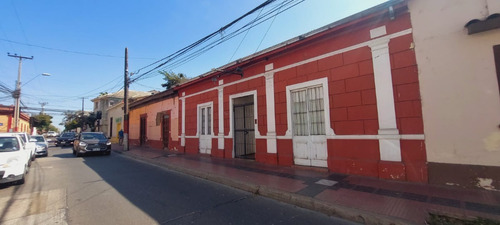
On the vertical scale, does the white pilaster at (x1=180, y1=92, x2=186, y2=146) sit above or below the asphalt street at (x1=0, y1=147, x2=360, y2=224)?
above

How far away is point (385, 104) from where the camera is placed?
5633mm

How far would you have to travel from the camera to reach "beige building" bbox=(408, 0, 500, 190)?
4.42 meters

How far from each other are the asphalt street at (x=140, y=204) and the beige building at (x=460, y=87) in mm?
3024

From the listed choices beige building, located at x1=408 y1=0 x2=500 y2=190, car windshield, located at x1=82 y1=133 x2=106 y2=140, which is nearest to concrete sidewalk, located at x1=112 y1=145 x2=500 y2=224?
beige building, located at x1=408 y1=0 x2=500 y2=190

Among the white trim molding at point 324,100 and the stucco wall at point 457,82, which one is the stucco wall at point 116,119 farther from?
the stucco wall at point 457,82

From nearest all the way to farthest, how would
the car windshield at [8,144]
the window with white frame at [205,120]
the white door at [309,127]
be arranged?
the car windshield at [8,144]
the white door at [309,127]
the window with white frame at [205,120]

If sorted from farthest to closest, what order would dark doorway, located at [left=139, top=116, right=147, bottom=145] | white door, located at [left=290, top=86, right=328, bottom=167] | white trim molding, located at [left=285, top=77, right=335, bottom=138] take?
1. dark doorway, located at [left=139, top=116, right=147, bottom=145]
2. white door, located at [left=290, top=86, right=328, bottom=167]
3. white trim molding, located at [left=285, top=77, right=335, bottom=138]

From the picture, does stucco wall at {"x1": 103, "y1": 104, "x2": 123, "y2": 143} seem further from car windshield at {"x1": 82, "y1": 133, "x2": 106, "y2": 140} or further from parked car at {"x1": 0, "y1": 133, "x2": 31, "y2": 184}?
parked car at {"x1": 0, "y1": 133, "x2": 31, "y2": 184}

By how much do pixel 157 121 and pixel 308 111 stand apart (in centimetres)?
1230

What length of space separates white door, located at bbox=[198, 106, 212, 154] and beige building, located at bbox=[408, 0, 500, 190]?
Result: 28.7 ft

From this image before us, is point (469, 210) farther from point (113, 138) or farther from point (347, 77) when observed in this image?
point (113, 138)

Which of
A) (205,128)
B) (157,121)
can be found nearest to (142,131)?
(157,121)

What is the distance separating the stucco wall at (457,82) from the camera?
445 cm

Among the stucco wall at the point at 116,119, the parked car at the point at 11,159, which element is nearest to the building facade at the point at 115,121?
the stucco wall at the point at 116,119
